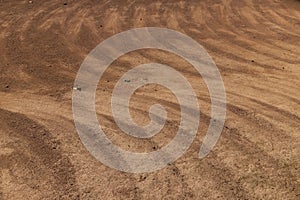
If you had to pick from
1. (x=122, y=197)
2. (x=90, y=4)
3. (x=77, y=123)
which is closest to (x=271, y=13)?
(x=90, y=4)

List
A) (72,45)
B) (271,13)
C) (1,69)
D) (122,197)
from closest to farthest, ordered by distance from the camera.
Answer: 1. (122,197)
2. (1,69)
3. (72,45)
4. (271,13)

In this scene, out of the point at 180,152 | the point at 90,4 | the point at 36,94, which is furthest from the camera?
the point at 90,4

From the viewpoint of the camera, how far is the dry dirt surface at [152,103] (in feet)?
18.9

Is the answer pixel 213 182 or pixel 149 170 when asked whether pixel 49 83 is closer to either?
pixel 149 170

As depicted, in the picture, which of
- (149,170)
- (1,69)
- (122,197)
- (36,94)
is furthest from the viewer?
(1,69)

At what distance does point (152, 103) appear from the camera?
8.01 meters

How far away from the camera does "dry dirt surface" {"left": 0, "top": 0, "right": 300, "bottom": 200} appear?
227 inches

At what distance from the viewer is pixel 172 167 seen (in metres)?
6.12

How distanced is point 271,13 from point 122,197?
10565 millimetres

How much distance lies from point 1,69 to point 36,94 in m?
1.88

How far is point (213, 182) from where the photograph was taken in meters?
5.80

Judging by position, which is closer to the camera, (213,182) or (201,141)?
(213,182)

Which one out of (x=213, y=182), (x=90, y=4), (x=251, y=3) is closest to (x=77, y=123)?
(x=213, y=182)

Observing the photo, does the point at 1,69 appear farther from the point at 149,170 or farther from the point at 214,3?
the point at 214,3
